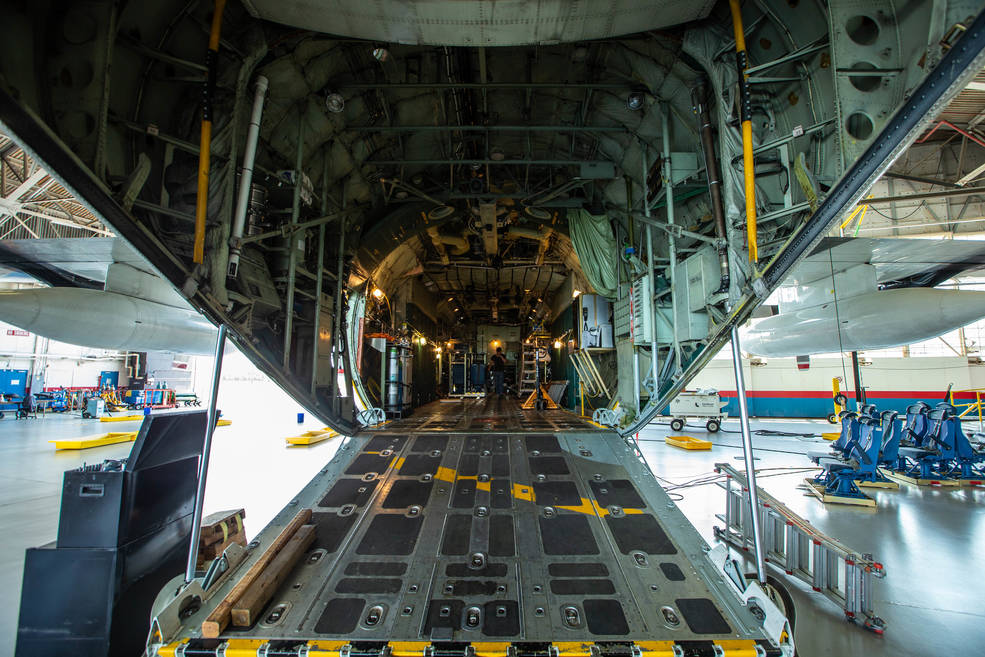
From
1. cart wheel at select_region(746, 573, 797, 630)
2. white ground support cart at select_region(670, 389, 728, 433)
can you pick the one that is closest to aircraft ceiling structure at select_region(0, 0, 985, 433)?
cart wheel at select_region(746, 573, 797, 630)

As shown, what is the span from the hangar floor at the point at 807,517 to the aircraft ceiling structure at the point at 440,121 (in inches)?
107

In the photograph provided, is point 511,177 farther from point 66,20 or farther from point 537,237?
point 66,20

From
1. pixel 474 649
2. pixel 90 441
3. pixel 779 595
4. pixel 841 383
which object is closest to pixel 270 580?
pixel 474 649

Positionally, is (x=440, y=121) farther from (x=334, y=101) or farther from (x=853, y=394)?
(x=853, y=394)

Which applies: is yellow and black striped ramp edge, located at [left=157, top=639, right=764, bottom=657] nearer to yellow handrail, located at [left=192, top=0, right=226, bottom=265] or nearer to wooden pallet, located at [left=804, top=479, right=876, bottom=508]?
yellow handrail, located at [left=192, top=0, right=226, bottom=265]

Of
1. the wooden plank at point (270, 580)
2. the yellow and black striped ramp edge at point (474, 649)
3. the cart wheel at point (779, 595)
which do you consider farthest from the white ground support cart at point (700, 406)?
the wooden plank at point (270, 580)

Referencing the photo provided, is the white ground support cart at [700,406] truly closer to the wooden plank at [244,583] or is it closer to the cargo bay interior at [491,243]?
the cargo bay interior at [491,243]

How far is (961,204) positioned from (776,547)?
90.0 ft

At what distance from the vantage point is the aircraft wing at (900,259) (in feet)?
24.3

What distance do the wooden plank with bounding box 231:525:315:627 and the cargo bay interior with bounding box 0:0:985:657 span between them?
0.08 ft

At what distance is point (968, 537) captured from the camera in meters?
5.82

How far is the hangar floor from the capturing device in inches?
140

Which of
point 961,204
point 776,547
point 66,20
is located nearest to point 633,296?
point 776,547

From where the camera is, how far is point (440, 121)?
6.19m
